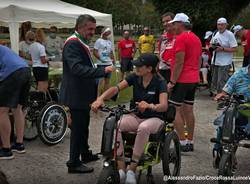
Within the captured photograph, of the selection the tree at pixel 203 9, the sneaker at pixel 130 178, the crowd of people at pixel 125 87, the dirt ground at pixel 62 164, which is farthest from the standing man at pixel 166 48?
the tree at pixel 203 9

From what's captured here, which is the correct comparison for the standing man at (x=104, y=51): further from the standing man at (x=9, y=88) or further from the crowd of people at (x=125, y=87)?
the standing man at (x=9, y=88)

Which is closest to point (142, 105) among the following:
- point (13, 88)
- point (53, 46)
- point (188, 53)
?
point (188, 53)

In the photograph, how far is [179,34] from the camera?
6293 millimetres

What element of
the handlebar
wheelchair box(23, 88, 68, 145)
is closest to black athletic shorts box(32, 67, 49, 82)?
wheelchair box(23, 88, 68, 145)

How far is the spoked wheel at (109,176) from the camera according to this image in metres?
4.14

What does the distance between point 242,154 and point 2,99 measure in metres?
3.21

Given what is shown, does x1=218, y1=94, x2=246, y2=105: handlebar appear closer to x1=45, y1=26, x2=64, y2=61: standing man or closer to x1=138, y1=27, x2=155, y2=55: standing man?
x1=45, y1=26, x2=64, y2=61: standing man

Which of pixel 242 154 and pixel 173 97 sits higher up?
pixel 173 97

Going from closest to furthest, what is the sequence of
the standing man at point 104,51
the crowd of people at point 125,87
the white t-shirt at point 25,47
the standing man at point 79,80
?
1. the crowd of people at point 125,87
2. the standing man at point 79,80
3. the white t-shirt at point 25,47
4. the standing man at point 104,51

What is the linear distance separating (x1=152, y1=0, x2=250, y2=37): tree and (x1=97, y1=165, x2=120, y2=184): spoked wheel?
10410 millimetres

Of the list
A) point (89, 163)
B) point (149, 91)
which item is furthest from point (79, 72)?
point (89, 163)

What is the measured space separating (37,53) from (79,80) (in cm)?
418

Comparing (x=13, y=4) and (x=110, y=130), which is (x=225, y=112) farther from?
(x=13, y=4)

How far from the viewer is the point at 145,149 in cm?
456
